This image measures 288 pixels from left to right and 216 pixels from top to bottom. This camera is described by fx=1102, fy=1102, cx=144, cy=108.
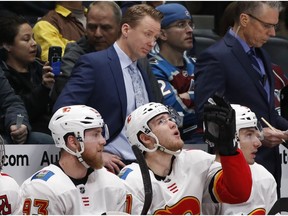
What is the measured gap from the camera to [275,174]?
290 inches

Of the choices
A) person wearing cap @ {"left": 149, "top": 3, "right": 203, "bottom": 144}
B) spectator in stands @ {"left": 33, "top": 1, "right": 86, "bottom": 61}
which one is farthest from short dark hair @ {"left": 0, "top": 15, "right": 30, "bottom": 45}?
person wearing cap @ {"left": 149, "top": 3, "right": 203, "bottom": 144}

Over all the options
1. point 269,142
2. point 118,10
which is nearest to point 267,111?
point 269,142

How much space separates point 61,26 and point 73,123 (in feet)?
6.70

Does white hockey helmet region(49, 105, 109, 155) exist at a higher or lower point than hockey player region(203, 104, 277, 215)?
higher

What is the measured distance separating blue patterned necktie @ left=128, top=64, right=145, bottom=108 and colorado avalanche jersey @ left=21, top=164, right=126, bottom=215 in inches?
31.1

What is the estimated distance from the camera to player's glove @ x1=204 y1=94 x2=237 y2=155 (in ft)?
20.2

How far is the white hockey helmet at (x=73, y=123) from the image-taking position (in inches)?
257

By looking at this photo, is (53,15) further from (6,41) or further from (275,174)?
(275,174)

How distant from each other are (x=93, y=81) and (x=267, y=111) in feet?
3.88

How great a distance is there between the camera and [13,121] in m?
7.36

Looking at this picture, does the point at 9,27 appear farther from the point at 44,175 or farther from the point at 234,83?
the point at 44,175

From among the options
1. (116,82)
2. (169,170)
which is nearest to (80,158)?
(169,170)

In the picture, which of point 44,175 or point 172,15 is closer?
point 44,175

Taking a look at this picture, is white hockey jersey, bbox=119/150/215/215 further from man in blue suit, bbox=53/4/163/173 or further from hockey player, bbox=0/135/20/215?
hockey player, bbox=0/135/20/215
